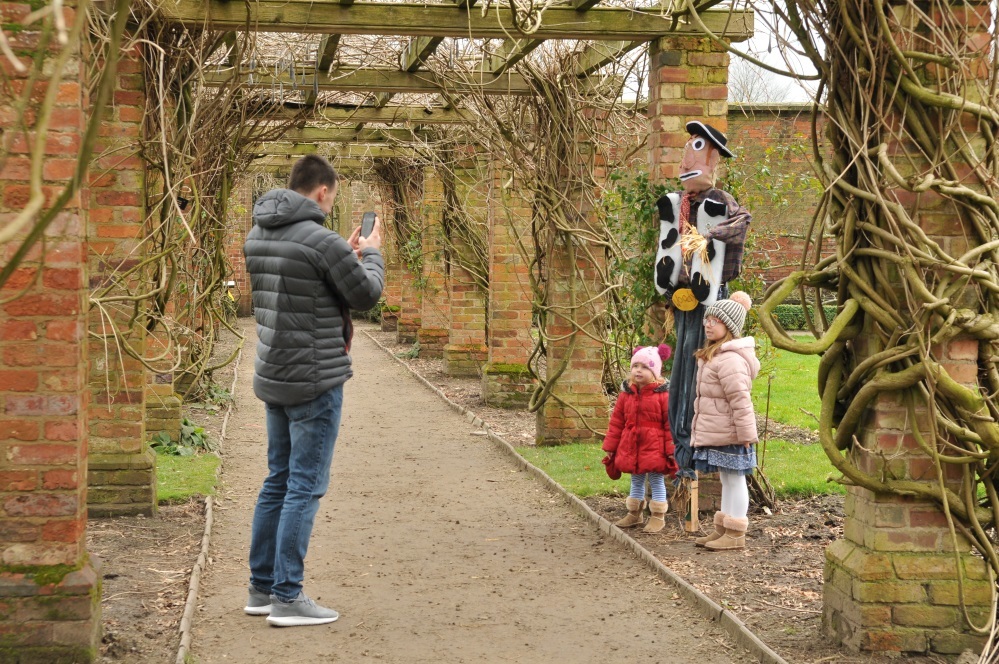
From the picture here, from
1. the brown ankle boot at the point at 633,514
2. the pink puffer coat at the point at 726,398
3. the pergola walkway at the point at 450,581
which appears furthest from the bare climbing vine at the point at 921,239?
the brown ankle boot at the point at 633,514

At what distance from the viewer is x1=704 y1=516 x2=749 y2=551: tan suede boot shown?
646 centimetres

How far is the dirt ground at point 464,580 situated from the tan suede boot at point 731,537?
0.09 meters

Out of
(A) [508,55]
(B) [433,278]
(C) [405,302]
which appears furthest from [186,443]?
(C) [405,302]

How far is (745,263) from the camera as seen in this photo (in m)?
7.73

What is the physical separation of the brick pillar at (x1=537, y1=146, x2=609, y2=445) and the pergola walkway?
0.76 m

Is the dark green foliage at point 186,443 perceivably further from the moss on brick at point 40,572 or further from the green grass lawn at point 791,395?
the moss on brick at point 40,572

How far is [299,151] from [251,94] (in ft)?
24.6

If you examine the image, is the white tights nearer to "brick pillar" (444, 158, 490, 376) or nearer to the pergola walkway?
the pergola walkway

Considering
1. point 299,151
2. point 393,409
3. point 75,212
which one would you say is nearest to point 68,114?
point 75,212

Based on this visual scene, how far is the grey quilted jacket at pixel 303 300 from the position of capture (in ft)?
16.8

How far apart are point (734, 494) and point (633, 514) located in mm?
852

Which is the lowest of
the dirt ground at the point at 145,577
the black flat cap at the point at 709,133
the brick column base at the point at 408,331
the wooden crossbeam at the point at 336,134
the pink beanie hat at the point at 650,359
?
the dirt ground at the point at 145,577

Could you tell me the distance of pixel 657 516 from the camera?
22.9 feet

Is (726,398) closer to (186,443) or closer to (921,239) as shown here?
(921,239)
